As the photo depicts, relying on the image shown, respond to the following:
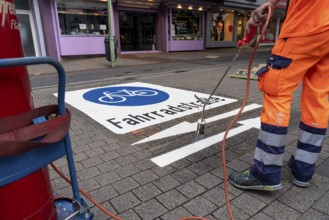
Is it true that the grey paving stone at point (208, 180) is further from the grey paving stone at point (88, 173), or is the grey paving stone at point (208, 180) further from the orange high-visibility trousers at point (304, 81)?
the grey paving stone at point (88, 173)

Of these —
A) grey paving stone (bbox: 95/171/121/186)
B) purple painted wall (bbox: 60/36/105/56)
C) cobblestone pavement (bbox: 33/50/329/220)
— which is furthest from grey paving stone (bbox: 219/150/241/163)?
purple painted wall (bbox: 60/36/105/56)

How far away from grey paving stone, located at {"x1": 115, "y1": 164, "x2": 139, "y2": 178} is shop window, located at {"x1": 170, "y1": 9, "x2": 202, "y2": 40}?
17361 mm

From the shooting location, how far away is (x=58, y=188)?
2377mm

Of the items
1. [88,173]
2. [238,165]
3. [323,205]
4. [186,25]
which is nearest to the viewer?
[323,205]

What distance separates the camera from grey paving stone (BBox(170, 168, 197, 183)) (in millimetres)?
2496

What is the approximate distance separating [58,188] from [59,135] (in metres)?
1.22

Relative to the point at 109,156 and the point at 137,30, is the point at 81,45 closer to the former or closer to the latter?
the point at 137,30

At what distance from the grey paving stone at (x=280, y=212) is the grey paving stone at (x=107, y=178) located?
1.33 m

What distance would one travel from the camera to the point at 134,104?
16.7 feet

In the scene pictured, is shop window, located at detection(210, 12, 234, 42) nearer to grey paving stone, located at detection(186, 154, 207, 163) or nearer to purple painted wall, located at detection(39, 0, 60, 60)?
purple painted wall, located at detection(39, 0, 60, 60)

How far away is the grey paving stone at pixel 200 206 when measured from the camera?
6.73 feet

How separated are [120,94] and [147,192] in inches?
155

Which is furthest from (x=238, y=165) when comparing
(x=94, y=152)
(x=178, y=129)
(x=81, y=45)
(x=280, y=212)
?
(x=81, y=45)

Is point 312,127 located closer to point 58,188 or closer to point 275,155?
point 275,155
